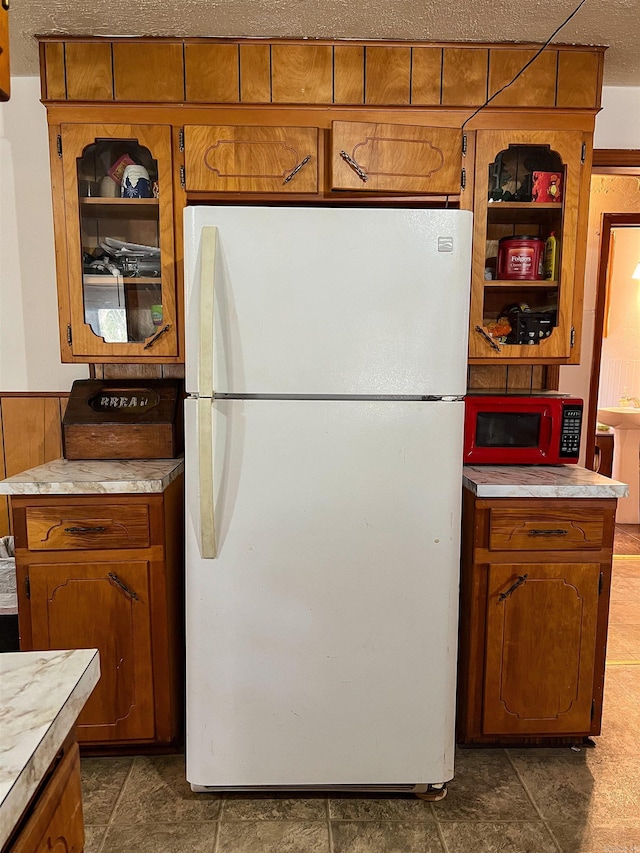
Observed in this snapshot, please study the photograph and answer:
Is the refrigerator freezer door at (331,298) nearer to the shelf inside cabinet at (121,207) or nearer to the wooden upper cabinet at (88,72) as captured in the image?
the shelf inside cabinet at (121,207)

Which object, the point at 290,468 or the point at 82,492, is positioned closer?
the point at 290,468

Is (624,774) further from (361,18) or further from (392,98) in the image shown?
(361,18)

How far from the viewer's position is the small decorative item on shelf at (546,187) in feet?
6.95

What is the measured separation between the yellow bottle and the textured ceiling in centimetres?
63

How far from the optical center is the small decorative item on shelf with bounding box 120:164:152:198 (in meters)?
2.07

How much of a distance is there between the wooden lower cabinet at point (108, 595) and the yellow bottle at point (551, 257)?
1503mm

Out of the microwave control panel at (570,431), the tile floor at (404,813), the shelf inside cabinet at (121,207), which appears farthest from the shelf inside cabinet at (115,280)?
the tile floor at (404,813)

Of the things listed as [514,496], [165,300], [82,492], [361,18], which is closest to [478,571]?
[514,496]

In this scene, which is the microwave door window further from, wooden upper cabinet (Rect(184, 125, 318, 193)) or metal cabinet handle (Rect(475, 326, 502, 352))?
wooden upper cabinet (Rect(184, 125, 318, 193))

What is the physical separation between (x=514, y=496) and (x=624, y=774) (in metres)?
0.94

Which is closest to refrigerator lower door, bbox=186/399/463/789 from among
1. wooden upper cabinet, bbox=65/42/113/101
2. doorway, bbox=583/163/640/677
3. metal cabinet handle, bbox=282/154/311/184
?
metal cabinet handle, bbox=282/154/311/184

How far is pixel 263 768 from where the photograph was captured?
1.70m

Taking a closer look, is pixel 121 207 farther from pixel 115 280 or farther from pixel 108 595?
pixel 108 595

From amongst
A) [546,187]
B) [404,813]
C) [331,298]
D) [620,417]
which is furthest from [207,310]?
[620,417]
